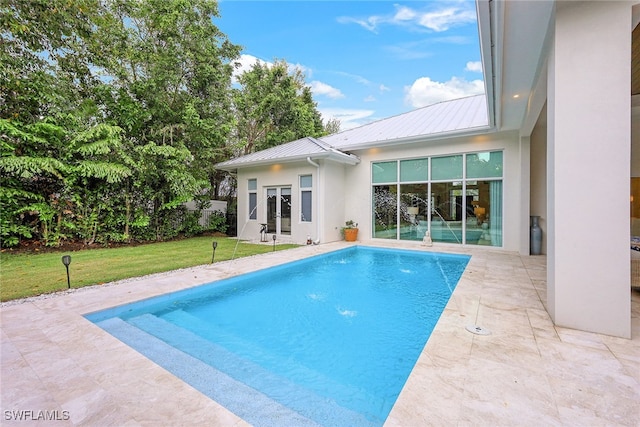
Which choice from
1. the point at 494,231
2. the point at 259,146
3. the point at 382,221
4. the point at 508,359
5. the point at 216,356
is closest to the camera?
the point at 508,359

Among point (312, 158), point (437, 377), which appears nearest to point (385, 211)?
point (312, 158)

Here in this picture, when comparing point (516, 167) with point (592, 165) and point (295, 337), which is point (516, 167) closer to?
point (592, 165)

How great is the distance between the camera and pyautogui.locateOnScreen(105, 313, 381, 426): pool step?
6.79 feet

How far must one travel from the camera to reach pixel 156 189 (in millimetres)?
11250

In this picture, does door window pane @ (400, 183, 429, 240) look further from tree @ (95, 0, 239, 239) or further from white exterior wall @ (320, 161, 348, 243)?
tree @ (95, 0, 239, 239)

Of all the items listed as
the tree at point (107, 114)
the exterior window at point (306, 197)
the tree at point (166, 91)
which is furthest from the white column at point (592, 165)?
the tree at point (166, 91)

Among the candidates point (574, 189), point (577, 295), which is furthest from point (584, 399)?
point (574, 189)

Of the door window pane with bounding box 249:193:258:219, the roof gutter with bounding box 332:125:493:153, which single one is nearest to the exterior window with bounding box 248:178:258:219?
the door window pane with bounding box 249:193:258:219

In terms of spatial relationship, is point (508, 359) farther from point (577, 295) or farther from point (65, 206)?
point (65, 206)

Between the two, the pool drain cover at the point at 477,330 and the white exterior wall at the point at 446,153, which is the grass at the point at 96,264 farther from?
the pool drain cover at the point at 477,330

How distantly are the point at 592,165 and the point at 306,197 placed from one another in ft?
27.8

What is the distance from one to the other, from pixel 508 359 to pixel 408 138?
7.95 meters

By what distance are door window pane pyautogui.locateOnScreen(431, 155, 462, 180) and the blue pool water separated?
413 centimetres

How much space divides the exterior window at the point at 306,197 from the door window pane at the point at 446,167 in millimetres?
4390
